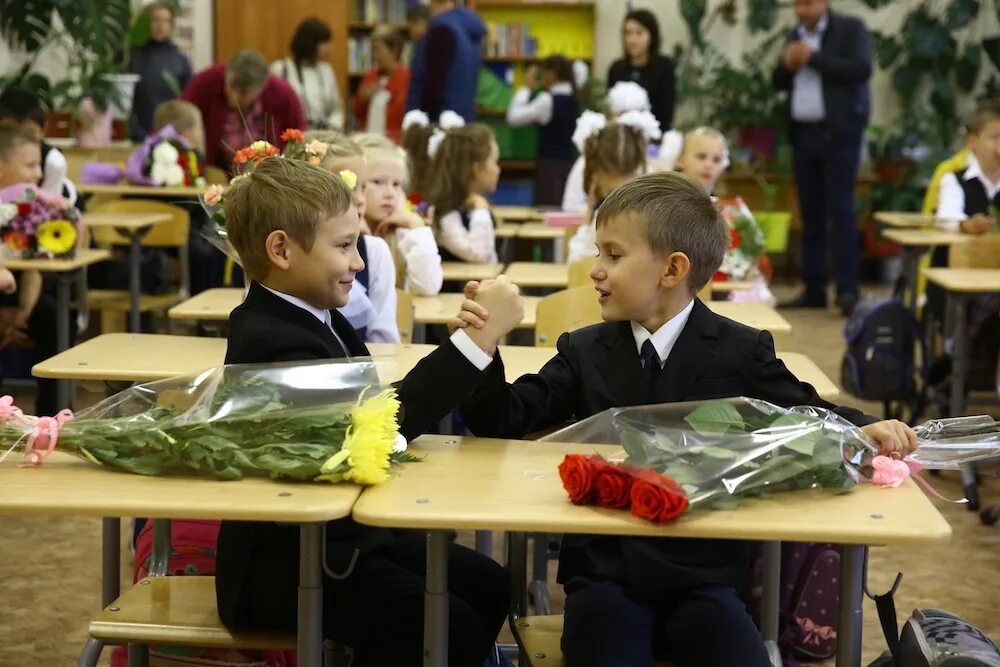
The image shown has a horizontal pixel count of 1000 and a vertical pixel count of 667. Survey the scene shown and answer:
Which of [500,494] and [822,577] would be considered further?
[822,577]

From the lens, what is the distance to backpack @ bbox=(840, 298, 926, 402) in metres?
5.22

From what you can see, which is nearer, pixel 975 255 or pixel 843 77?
pixel 975 255

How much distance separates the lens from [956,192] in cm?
611

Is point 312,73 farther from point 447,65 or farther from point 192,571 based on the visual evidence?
point 192,571

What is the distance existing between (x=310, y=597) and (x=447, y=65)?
5463mm

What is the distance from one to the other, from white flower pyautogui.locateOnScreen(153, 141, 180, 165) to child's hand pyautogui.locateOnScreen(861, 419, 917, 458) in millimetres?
5605

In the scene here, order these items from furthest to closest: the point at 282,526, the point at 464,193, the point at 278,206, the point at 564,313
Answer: the point at 464,193, the point at 564,313, the point at 278,206, the point at 282,526

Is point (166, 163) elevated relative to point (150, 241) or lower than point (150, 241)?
elevated

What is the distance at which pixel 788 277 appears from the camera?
10.0 meters

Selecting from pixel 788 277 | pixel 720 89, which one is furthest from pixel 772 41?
pixel 788 277

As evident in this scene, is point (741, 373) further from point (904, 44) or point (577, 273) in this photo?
point (904, 44)

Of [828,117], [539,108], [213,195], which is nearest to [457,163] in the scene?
[213,195]

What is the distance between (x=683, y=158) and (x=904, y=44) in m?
4.69

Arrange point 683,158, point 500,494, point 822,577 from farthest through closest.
Answer: point 683,158 → point 822,577 → point 500,494
